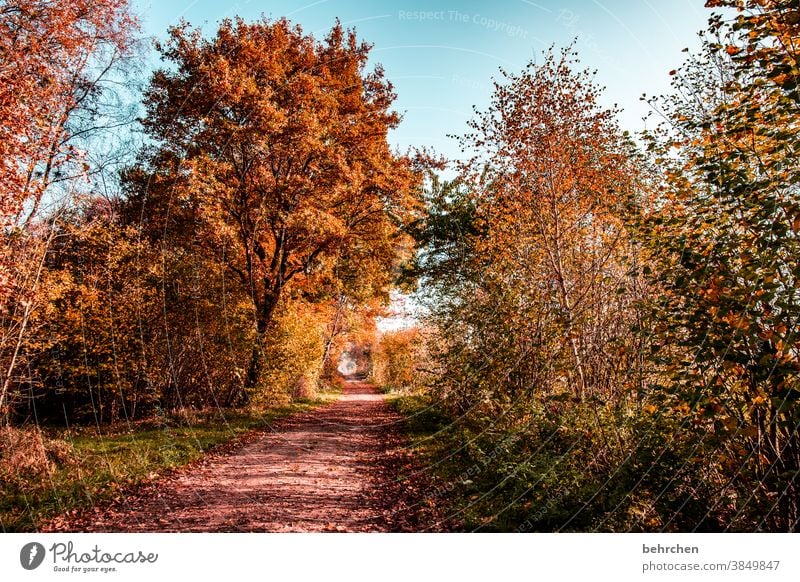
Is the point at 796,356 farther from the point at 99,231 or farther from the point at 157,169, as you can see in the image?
the point at 157,169

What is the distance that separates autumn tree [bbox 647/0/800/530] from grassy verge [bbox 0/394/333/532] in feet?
25.5

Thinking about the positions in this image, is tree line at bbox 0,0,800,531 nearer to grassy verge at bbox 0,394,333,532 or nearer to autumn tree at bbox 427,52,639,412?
autumn tree at bbox 427,52,639,412

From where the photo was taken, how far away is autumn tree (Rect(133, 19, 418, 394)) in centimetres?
1358

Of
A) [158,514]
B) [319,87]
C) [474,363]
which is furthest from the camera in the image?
[319,87]

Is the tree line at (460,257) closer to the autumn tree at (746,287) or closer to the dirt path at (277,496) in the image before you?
the autumn tree at (746,287)

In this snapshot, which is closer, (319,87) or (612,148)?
(612,148)

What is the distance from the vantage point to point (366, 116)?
56.6 feet

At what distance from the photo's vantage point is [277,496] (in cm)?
657

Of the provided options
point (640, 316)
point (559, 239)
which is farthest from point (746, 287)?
point (559, 239)

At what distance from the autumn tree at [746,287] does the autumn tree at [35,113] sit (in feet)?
25.5

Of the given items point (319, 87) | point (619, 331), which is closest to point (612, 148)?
point (619, 331)

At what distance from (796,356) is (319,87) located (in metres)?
16.3

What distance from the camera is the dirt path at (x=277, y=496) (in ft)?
18.0
